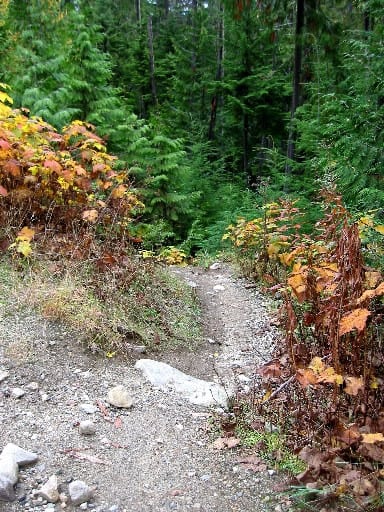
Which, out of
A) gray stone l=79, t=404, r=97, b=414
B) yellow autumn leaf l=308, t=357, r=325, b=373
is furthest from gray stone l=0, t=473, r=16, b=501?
yellow autumn leaf l=308, t=357, r=325, b=373

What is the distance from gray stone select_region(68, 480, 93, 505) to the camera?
Result: 245 cm

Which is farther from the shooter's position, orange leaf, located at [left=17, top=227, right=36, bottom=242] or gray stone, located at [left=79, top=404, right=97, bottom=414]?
orange leaf, located at [left=17, top=227, right=36, bottom=242]

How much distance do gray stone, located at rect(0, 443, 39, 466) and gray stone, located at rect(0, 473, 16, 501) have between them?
18 centimetres

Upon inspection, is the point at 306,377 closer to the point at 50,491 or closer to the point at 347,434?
the point at 347,434

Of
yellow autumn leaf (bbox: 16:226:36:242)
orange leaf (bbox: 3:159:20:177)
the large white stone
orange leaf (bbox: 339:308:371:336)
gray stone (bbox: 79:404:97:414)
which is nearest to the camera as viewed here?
orange leaf (bbox: 339:308:371:336)

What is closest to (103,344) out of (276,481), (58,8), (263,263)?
(276,481)

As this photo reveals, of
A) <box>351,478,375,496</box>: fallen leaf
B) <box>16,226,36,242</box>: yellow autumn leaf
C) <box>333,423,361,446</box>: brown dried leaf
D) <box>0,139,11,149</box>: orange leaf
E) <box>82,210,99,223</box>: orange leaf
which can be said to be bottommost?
<box>351,478,375,496</box>: fallen leaf

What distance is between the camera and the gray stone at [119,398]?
3.36m

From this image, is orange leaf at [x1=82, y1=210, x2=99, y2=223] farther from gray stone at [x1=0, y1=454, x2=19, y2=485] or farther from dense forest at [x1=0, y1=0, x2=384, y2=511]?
gray stone at [x1=0, y1=454, x2=19, y2=485]

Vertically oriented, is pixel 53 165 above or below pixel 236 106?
below

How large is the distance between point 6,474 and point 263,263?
15.6 feet

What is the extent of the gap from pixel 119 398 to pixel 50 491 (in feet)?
3.17

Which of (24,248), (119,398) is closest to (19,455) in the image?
(119,398)

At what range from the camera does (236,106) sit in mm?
16172
